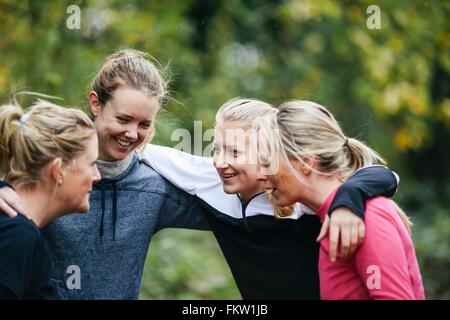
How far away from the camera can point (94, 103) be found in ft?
10.3

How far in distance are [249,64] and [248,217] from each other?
25.6 ft

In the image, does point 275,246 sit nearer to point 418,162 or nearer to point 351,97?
point 351,97

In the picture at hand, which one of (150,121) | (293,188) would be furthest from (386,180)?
(150,121)

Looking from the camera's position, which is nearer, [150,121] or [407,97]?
[150,121]

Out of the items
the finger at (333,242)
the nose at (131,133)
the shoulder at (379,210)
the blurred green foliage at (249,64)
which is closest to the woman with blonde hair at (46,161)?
the nose at (131,133)

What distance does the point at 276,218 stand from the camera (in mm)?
3100

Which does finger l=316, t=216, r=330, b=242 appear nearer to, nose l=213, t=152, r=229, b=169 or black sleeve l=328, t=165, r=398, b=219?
black sleeve l=328, t=165, r=398, b=219

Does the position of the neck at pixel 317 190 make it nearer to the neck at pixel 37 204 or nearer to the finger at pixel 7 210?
the neck at pixel 37 204

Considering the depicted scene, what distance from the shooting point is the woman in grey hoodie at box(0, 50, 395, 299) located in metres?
2.98

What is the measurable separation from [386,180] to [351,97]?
7.58 m

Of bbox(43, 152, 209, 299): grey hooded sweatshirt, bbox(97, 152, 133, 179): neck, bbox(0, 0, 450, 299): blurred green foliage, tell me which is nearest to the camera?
bbox(43, 152, 209, 299): grey hooded sweatshirt

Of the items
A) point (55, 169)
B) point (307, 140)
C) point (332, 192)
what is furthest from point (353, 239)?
point (55, 169)

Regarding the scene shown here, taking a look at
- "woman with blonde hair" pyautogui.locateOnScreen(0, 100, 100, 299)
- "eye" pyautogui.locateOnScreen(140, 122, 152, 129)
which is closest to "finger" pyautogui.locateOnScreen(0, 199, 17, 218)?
"woman with blonde hair" pyautogui.locateOnScreen(0, 100, 100, 299)

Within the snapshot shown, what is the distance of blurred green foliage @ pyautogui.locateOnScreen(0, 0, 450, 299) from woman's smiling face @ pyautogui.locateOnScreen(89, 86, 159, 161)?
72 centimetres
